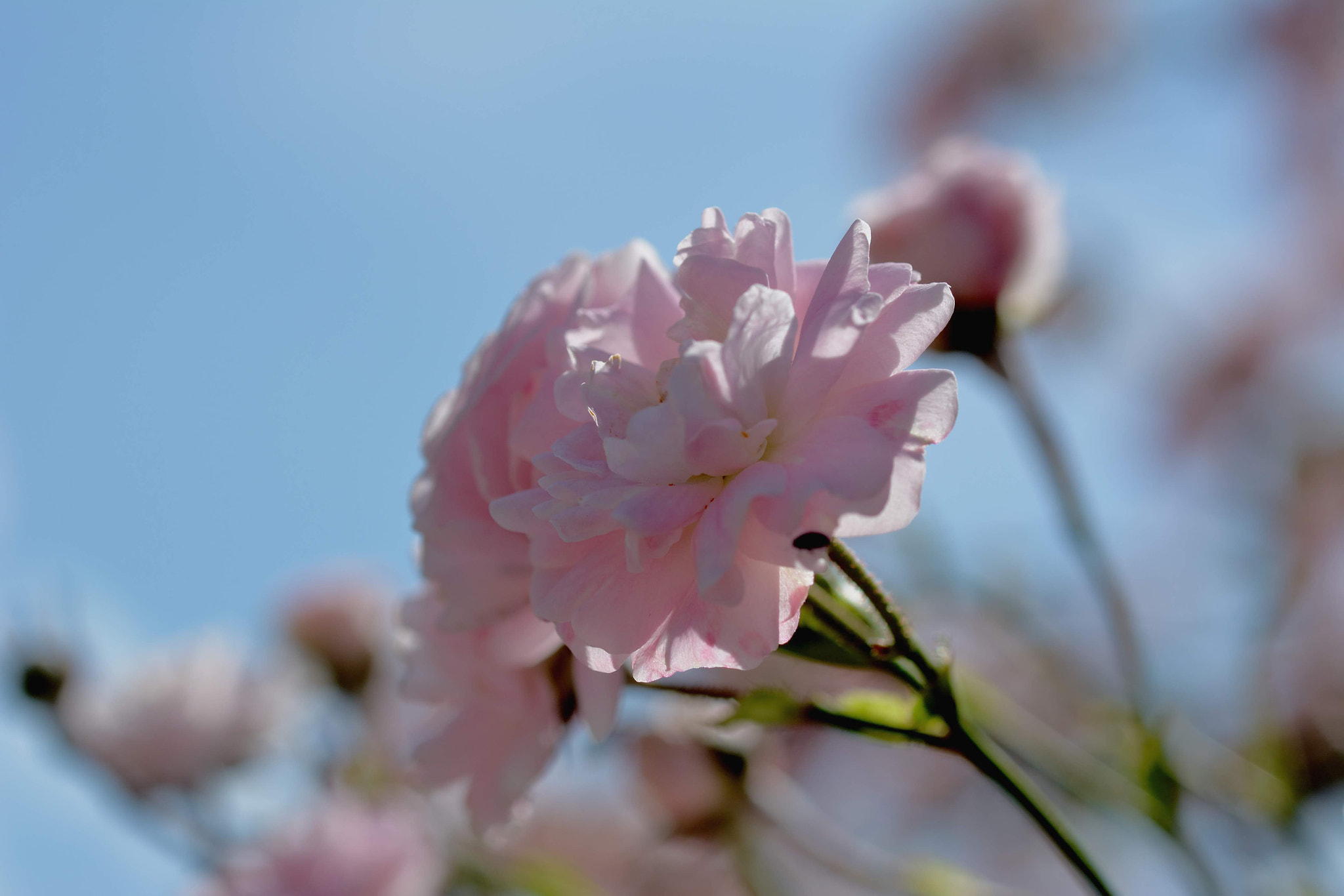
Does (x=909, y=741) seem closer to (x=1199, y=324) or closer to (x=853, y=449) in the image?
(x=853, y=449)

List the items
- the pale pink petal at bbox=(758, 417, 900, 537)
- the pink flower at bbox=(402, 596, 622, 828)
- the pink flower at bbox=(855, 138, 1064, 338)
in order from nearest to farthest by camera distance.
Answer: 1. the pale pink petal at bbox=(758, 417, 900, 537)
2. the pink flower at bbox=(402, 596, 622, 828)
3. the pink flower at bbox=(855, 138, 1064, 338)

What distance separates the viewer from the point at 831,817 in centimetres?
153


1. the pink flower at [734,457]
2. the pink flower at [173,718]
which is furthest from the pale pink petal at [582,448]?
the pink flower at [173,718]

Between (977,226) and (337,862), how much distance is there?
24.0 inches

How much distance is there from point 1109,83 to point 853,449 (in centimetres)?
187

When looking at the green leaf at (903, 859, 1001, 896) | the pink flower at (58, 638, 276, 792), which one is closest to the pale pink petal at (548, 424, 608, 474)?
the green leaf at (903, 859, 1001, 896)

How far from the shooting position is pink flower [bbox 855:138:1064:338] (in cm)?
56

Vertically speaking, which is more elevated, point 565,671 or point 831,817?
point 565,671

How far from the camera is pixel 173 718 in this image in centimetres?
101

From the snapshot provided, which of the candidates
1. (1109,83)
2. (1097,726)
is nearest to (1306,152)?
(1109,83)

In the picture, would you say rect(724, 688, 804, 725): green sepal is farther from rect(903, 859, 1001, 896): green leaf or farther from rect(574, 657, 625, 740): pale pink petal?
rect(903, 859, 1001, 896): green leaf

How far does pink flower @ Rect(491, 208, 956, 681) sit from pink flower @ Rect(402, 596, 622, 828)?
0.20ft

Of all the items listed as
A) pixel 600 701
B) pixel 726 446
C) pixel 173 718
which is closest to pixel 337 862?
pixel 173 718

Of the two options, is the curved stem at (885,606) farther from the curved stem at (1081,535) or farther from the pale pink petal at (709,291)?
the curved stem at (1081,535)
